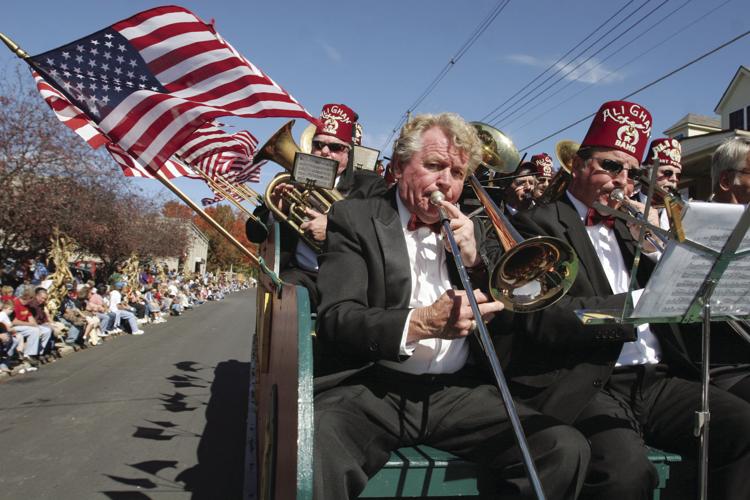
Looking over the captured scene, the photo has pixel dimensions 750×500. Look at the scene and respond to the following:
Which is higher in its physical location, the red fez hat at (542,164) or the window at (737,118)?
the window at (737,118)

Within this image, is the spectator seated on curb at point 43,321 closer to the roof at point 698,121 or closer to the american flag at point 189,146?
the american flag at point 189,146

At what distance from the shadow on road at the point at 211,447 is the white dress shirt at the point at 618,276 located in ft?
10.7

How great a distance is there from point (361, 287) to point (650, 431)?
1.54 metres

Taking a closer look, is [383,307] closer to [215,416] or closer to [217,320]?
[215,416]

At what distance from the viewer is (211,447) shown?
226 inches

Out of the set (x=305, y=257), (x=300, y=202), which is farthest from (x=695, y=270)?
(x=305, y=257)

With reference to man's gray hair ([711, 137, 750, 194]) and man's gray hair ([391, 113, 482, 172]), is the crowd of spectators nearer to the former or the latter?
man's gray hair ([391, 113, 482, 172])

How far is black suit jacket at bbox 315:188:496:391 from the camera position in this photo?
6.92ft

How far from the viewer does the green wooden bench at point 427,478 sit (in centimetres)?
213

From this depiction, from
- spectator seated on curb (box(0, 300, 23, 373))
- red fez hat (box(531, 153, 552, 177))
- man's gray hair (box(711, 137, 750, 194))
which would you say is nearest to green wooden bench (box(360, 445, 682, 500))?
man's gray hair (box(711, 137, 750, 194))

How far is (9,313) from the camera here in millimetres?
10062

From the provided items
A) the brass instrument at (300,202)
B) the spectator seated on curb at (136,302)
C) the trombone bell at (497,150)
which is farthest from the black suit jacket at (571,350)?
the spectator seated on curb at (136,302)

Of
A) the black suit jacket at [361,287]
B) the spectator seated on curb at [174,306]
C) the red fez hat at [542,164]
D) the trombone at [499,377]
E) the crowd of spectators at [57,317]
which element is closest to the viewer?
the trombone at [499,377]

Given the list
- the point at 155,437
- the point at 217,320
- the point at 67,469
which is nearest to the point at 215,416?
the point at 155,437
